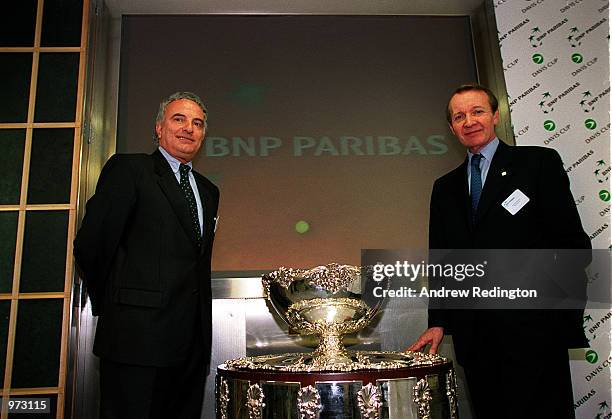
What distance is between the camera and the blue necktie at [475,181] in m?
1.76

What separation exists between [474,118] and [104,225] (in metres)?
1.18

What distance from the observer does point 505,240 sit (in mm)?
1653

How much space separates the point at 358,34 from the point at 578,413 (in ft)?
6.52

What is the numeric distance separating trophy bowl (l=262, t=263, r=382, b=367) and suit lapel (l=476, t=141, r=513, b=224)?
439mm

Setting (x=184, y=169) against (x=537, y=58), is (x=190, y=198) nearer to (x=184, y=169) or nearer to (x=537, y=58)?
(x=184, y=169)

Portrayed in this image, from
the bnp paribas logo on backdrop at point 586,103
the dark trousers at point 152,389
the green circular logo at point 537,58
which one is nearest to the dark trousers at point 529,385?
the dark trousers at point 152,389

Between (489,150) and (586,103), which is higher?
(586,103)

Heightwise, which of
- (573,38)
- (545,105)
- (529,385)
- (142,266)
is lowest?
(529,385)

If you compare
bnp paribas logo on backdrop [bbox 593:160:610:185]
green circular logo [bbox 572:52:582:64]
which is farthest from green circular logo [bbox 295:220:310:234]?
green circular logo [bbox 572:52:582:64]

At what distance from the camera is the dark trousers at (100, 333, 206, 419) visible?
1.51m

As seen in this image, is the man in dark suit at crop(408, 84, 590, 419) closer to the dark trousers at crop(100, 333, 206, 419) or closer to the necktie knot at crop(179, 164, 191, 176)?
the dark trousers at crop(100, 333, 206, 419)

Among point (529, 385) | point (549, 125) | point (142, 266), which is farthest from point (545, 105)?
point (142, 266)

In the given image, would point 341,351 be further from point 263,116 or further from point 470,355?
point 263,116

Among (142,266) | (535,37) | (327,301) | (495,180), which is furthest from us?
(535,37)
